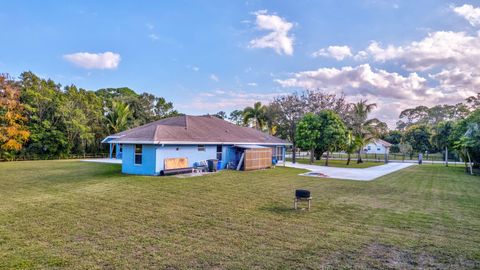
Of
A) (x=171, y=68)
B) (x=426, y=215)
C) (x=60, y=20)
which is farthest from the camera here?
(x=171, y=68)

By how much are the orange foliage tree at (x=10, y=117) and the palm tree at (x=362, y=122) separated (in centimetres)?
3444

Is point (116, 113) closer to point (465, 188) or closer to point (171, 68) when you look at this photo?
point (171, 68)

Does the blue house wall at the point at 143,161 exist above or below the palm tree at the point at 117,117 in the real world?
below

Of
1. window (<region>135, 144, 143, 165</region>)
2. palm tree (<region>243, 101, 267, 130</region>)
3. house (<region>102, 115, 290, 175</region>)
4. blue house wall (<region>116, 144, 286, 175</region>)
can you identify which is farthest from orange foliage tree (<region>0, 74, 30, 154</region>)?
palm tree (<region>243, 101, 267, 130</region>)

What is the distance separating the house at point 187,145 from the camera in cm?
1564

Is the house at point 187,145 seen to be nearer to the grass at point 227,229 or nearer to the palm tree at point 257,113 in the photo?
the grass at point 227,229

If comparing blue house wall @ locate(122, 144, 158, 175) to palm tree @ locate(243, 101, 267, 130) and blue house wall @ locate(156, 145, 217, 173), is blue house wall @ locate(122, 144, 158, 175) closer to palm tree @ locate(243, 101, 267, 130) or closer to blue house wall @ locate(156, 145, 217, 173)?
blue house wall @ locate(156, 145, 217, 173)

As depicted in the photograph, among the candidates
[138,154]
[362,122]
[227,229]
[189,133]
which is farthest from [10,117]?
[362,122]

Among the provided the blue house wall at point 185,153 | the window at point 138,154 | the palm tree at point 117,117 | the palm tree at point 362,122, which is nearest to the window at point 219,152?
the blue house wall at point 185,153

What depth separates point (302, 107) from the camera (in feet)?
108

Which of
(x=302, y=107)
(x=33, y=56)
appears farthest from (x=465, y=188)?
(x=33, y=56)

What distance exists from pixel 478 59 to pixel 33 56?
3752 centimetres

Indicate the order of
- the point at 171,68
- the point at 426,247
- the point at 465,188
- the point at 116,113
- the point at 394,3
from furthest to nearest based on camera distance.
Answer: the point at 116,113 < the point at 171,68 < the point at 394,3 < the point at 465,188 < the point at 426,247

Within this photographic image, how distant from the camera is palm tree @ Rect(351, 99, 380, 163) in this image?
101 feet
